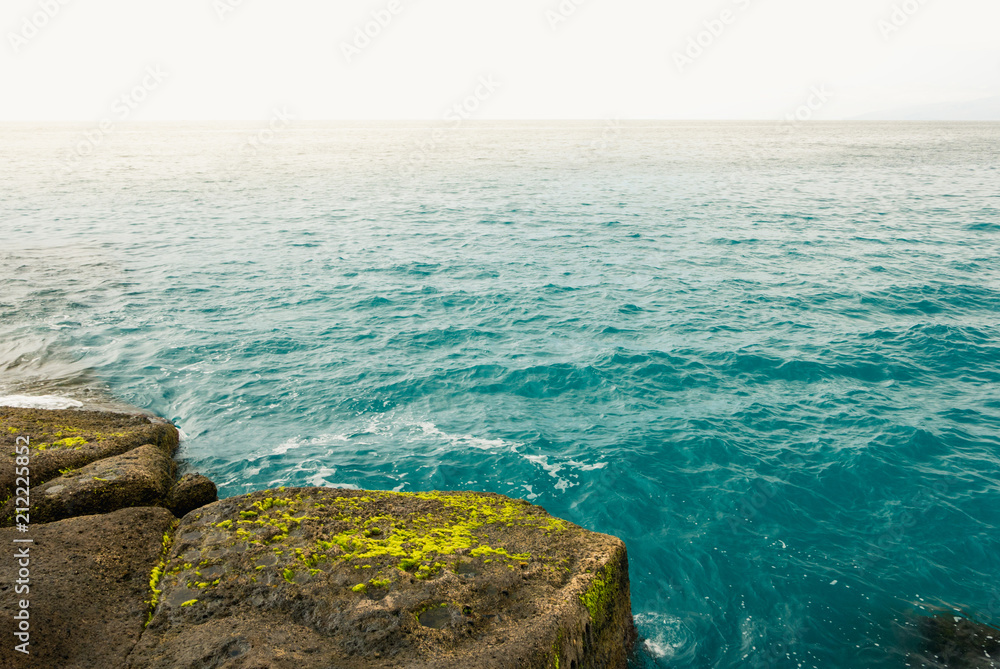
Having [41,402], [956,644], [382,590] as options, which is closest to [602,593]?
[382,590]

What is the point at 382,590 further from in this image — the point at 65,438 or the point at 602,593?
the point at 65,438

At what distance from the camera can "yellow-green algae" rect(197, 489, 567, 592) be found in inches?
278

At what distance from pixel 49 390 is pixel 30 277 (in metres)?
16.1

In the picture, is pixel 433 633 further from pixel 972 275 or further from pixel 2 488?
pixel 972 275

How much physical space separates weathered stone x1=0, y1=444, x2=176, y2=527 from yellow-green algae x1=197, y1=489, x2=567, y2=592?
7.40ft

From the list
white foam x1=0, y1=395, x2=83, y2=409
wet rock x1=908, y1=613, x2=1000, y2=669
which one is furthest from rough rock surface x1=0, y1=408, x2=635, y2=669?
white foam x1=0, y1=395, x2=83, y2=409

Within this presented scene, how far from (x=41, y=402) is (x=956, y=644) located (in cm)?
2071

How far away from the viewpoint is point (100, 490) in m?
8.84

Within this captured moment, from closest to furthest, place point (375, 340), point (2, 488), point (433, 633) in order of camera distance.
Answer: point (433, 633) < point (2, 488) < point (375, 340)

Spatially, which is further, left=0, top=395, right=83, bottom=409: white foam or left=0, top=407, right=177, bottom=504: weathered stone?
left=0, top=395, right=83, bottom=409: white foam

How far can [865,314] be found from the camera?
21.9 meters

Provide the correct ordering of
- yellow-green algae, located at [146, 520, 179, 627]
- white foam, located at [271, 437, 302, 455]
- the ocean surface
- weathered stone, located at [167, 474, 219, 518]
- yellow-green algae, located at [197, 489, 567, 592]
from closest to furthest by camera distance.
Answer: yellow-green algae, located at [146, 520, 179, 627] < yellow-green algae, located at [197, 489, 567, 592] < weathered stone, located at [167, 474, 219, 518] < the ocean surface < white foam, located at [271, 437, 302, 455]

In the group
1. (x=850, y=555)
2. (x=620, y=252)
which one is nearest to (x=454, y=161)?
(x=620, y=252)

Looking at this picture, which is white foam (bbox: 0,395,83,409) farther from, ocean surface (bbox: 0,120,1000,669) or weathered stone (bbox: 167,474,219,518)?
weathered stone (bbox: 167,474,219,518)
